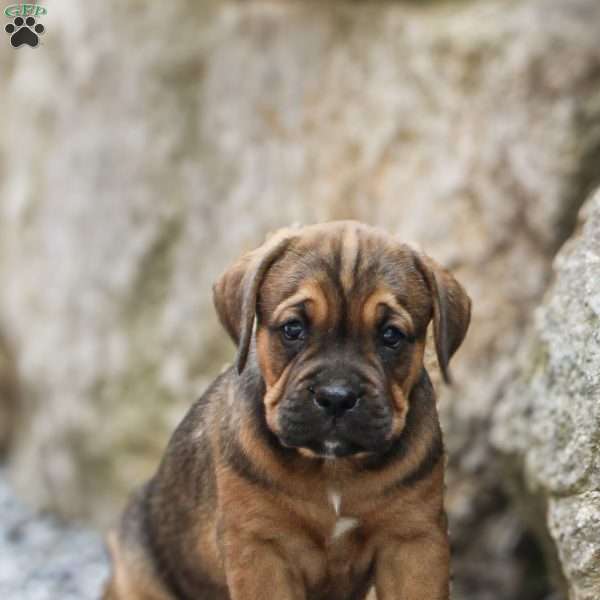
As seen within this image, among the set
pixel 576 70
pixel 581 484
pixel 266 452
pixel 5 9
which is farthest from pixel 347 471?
pixel 5 9

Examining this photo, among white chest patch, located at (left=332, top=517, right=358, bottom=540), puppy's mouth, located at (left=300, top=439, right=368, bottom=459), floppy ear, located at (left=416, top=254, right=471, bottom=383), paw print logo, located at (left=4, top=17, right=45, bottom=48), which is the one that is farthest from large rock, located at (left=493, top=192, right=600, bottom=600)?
paw print logo, located at (left=4, top=17, right=45, bottom=48)

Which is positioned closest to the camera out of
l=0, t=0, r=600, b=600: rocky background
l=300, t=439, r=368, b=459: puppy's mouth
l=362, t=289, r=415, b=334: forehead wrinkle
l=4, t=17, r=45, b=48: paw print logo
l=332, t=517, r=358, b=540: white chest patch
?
l=300, t=439, r=368, b=459: puppy's mouth

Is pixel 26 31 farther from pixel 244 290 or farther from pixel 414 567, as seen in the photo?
pixel 414 567

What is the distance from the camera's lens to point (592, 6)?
937cm

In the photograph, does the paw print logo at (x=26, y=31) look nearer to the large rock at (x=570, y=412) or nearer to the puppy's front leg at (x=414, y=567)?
the large rock at (x=570, y=412)

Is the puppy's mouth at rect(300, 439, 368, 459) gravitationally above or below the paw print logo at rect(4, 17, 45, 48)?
below

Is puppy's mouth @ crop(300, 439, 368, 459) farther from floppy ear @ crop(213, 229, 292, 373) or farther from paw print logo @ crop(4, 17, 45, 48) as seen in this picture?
paw print logo @ crop(4, 17, 45, 48)

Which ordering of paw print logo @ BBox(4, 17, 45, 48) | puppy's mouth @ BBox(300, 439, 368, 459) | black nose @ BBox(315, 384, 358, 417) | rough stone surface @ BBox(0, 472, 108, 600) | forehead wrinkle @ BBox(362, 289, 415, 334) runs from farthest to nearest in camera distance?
1. paw print logo @ BBox(4, 17, 45, 48)
2. rough stone surface @ BBox(0, 472, 108, 600)
3. forehead wrinkle @ BBox(362, 289, 415, 334)
4. puppy's mouth @ BBox(300, 439, 368, 459)
5. black nose @ BBox(315, 384, 358, 417)

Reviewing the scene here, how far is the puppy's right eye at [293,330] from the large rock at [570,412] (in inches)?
56.0

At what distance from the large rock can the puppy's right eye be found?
1423 mm

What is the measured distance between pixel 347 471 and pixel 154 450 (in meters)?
4.98

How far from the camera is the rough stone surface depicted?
987cm

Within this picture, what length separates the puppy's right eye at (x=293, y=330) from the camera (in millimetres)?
5844

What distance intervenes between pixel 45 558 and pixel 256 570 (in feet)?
17.0
